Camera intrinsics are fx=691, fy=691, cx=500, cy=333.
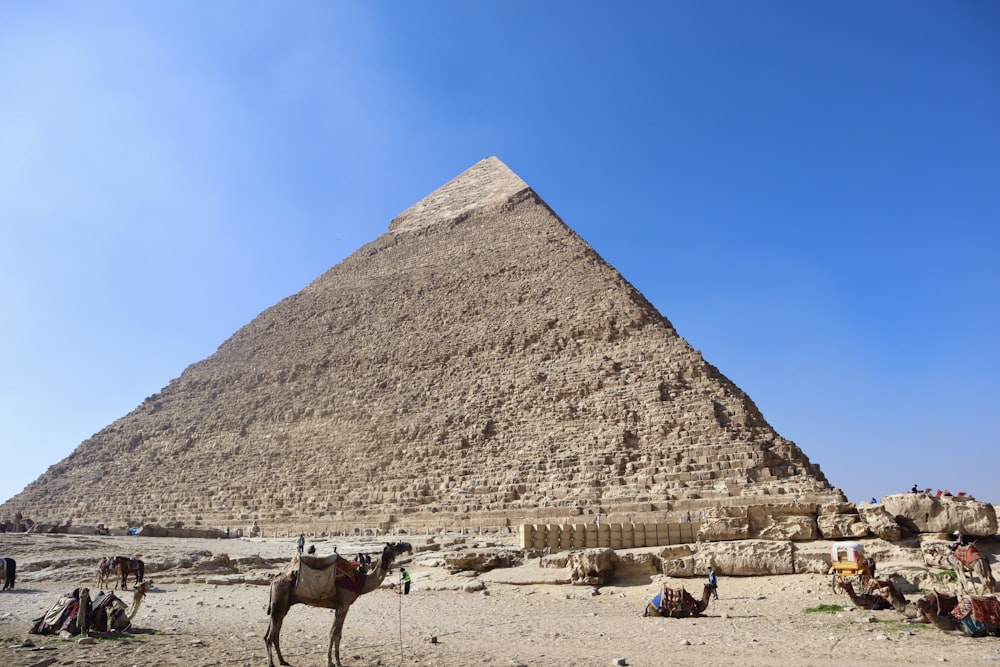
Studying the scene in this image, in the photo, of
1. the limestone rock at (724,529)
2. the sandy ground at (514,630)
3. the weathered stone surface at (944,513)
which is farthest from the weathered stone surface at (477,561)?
the weathered stone surface at (944,513)

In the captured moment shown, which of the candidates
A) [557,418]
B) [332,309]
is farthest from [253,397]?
[557,418]

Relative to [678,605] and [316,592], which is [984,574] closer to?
[678,605]

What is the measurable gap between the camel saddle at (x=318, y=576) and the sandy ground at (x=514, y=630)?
439mm

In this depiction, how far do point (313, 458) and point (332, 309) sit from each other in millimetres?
10567

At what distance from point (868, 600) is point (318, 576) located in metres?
4.36

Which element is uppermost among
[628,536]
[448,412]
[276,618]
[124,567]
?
[448,412]

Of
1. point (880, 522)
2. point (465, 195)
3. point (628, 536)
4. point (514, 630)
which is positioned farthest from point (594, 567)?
point (465, 195)

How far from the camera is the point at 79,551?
13.1 meters

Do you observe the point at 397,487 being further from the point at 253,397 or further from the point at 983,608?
the point at 983,608

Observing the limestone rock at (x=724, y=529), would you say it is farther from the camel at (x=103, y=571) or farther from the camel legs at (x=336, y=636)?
the camel at (x=103, y=571)

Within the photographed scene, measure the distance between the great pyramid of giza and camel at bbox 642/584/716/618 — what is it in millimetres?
7421

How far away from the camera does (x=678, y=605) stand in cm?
591

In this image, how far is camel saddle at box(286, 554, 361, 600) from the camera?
13.9 ft

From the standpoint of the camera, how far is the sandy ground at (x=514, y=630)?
4297 millimetres
